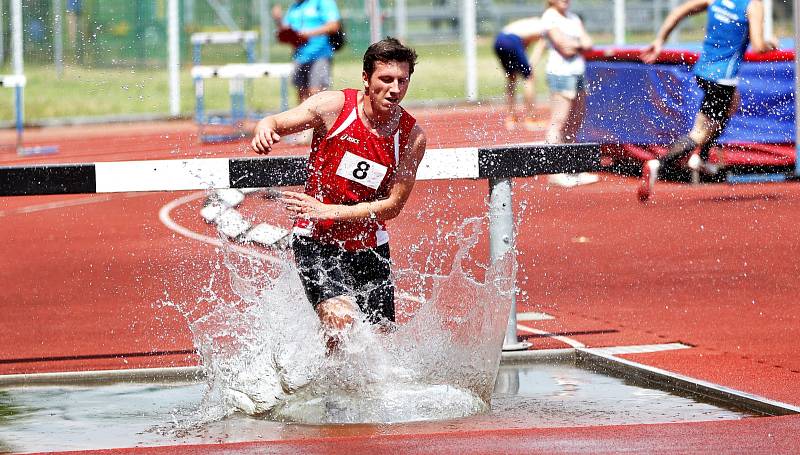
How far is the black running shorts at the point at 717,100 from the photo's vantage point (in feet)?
45.1

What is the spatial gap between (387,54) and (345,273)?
912 millimetres

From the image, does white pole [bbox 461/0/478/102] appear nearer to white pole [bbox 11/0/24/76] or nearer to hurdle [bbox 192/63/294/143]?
hurdle [bbox 192/63/294/143]

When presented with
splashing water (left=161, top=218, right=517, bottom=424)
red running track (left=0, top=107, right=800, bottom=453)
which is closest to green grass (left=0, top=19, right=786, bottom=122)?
red running track (left=0, top=107, right=800, bottom=453)

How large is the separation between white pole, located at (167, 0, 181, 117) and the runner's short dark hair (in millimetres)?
19660

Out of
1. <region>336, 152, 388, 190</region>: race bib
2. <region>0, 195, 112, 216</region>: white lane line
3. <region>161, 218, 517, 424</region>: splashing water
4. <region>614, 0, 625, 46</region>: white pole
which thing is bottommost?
<region>0, 195, 112, 216</region>: white lane line

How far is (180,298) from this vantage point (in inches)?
384

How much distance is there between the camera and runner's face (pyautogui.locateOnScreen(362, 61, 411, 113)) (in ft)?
19.7

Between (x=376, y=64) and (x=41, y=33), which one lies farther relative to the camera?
(x=41, y=33)

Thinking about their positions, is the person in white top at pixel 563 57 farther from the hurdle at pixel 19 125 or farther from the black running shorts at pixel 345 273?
the black running shorts at pixel 345 273

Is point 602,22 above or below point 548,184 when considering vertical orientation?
above

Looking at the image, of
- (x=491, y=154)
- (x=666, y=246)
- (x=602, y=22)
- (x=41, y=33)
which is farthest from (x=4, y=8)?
(x=491, y=154)

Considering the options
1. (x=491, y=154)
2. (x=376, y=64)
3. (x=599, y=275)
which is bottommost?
(x=599, y=275)

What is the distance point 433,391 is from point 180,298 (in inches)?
145

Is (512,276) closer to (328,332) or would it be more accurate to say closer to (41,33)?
(328,332)
